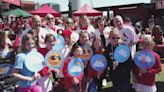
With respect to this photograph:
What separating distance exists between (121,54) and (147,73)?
22.7 inches

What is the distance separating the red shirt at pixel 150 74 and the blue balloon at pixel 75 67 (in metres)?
1.02

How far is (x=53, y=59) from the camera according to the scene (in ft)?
22.2

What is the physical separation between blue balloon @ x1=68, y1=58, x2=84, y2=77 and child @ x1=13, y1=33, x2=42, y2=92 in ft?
2.74

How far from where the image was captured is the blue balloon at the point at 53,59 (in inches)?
262

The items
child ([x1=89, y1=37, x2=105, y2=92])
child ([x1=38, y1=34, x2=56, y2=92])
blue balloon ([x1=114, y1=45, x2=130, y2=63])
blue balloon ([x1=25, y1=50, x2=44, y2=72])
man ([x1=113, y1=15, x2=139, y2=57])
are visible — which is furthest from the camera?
man ([x1=113, y1=15, x2=139, y2=57])

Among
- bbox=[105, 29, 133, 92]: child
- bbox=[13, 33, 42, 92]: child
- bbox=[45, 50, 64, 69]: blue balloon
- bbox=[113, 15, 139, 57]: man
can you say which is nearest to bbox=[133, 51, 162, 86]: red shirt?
bbox=[105, 29, 133, 92]: child

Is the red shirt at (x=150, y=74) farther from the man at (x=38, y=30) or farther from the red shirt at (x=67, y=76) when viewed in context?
the man at (x=38, y=30)

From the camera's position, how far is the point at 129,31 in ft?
27.2

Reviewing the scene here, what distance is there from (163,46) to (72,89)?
27.1ft

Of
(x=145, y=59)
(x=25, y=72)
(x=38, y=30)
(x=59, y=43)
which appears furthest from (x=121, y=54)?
(x=38, y=30)

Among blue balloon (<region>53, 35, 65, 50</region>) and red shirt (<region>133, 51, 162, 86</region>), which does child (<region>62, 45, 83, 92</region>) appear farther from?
red shirt (<region>133, 51, 162, 86</region>)

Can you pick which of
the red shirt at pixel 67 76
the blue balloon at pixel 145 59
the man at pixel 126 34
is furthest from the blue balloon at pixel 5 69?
the man at pixel 126 34

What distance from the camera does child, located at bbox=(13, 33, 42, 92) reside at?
581 centimetres

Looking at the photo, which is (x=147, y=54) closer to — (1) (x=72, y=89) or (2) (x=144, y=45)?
(2) (x=144, y=45)
